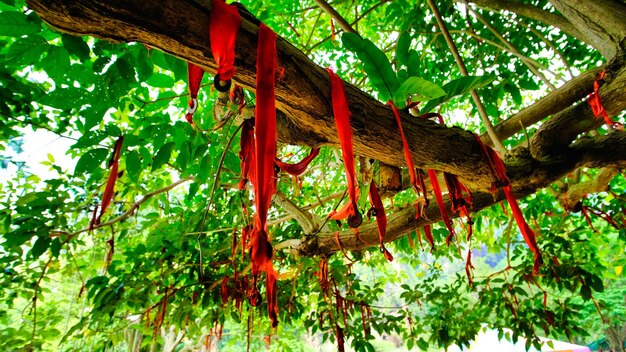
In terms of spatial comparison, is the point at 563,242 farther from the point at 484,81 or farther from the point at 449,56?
the point at 484,81

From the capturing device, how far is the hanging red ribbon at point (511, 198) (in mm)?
773

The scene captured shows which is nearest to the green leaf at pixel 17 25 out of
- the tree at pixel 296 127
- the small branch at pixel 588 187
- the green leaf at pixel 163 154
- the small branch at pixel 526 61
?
the tree at pixel 296 127

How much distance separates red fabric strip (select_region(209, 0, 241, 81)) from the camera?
0.43 m

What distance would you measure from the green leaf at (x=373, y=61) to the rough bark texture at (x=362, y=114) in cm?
8

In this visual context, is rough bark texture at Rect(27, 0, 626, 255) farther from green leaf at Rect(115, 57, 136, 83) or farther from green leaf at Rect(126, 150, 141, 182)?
green leaf at Rect(126, 150, 141, 182)

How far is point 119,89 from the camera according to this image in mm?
868

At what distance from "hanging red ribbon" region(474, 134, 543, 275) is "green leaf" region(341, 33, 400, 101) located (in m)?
0.36

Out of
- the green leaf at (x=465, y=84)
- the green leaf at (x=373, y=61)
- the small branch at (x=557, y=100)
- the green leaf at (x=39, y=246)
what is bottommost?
the green leaf at (x=39, y=246)

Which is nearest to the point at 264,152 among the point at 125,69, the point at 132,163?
the point at 125,69

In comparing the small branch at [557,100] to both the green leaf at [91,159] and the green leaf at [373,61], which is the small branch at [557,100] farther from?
the green leaf at [91,159]

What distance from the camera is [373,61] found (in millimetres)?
776

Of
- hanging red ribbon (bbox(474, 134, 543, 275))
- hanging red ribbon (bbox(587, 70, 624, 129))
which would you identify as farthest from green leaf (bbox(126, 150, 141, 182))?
hanging red ribbon (bbox(587, 70, 624, 129))

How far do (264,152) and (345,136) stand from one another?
17cm

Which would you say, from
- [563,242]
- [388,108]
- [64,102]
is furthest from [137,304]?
[563,242]
